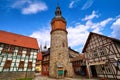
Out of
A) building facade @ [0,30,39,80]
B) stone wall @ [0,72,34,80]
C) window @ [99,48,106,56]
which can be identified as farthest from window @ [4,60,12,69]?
window @ [99,48,106,56]

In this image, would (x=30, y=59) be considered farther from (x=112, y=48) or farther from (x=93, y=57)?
(x=112, y=48)

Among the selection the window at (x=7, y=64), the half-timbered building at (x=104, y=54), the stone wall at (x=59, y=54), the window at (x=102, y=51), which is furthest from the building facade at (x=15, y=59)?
the window at (x=102, y=51)

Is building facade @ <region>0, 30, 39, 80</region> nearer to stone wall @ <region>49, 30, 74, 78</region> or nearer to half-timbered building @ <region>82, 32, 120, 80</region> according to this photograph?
stone wall @ <region>49, 30, 74, 78</region>

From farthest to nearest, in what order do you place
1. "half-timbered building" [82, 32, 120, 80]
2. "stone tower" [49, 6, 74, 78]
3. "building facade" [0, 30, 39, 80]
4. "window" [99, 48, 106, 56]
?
"stone tower" [49, 6, 74, 78] < "building facade" [0, 30, 39, 80] < "window" [99, 48, 106, 56] < "half-timbered building" [82, 32, 120, 80]

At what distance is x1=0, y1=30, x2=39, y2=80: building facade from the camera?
50.7ft

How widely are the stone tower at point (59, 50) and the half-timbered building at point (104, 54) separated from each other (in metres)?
5.11

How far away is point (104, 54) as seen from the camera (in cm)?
1460

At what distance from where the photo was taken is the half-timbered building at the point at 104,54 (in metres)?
12.8

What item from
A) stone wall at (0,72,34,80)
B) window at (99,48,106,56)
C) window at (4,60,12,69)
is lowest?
stone wall at (0,72,34,80)

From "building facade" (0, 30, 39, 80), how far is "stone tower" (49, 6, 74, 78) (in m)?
4.59

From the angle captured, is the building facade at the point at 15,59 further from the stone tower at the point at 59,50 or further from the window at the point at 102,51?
the window at the point at 102,51

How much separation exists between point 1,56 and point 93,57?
59.5ft

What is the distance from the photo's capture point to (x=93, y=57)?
16.8 meters

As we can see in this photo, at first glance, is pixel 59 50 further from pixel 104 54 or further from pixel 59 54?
pixel 104 54
